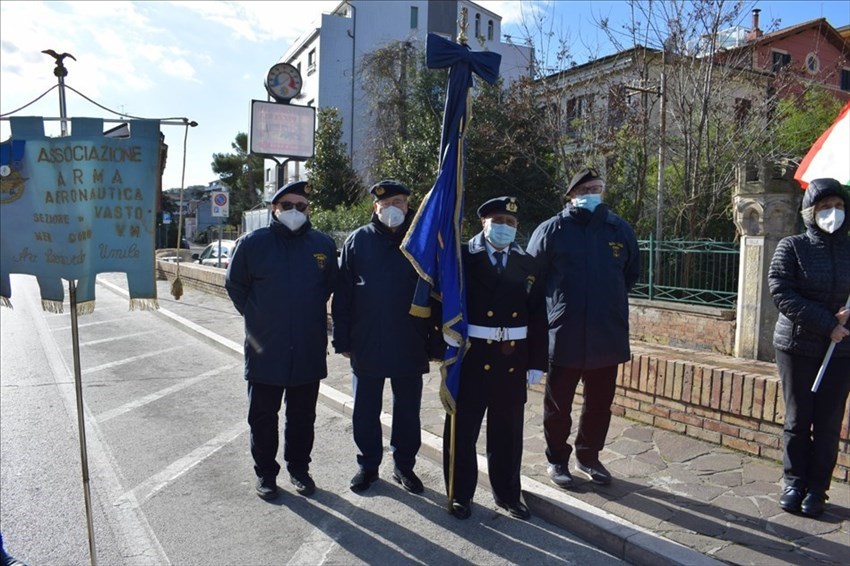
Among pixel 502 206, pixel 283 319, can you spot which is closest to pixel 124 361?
pixel 283 319

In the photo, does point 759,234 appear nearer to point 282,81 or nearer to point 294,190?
point 294,190

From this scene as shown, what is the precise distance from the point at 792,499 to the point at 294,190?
371 centimetres

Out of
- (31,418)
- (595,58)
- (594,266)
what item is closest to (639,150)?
(595,58)

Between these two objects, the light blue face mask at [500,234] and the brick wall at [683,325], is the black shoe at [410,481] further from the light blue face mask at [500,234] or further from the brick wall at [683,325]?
the brick wall at [683,325]

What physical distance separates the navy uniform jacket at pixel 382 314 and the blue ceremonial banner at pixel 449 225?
291 millimetres

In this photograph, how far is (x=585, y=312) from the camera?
437 cm

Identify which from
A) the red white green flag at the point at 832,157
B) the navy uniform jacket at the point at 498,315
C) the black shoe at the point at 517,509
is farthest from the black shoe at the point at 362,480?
the red white green flag at the point at 832,157

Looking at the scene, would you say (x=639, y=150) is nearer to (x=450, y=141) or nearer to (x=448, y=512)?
(x=450, y=141)

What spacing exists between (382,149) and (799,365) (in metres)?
18.4

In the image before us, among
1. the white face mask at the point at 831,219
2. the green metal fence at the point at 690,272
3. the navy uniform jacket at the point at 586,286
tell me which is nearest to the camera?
the white face mask at the point at 831,219

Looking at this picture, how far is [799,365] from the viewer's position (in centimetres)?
399

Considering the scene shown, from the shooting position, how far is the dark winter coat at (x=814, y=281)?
388 cm

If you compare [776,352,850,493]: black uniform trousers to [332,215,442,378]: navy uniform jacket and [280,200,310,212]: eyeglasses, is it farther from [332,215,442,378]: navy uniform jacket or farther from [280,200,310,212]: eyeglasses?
[280,200,310,212]: eyeglasses

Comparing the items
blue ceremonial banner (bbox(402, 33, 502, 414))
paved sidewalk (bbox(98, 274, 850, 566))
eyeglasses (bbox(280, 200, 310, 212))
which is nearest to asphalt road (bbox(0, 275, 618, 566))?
A: paved sidewalk (bbox(98, 274, 850, 566))
